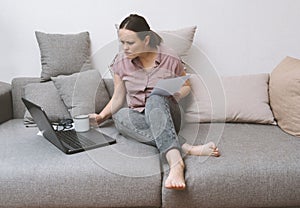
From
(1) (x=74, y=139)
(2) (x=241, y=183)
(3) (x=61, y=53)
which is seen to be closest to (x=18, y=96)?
(3) (x=61, y=53)

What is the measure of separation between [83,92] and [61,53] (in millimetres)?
352

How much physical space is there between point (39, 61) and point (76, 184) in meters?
1.21

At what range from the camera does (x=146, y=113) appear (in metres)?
1.78

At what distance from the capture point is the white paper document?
69.9 inches

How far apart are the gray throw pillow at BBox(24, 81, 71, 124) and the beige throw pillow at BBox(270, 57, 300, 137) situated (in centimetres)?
116

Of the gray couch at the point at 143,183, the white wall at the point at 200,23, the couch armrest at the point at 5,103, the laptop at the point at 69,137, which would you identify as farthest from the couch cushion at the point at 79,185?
the white wall at the point at 200,23

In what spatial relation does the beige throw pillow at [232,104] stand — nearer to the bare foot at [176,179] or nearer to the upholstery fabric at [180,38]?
the upholstery fabric at [180,38]

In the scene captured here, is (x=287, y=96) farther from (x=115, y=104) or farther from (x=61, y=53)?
(x=61, y=53)

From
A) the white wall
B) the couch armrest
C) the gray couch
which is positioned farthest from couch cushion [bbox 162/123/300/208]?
the couch armrest

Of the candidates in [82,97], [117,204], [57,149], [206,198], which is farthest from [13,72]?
[206,198]

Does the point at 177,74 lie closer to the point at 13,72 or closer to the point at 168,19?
the point at 168,19

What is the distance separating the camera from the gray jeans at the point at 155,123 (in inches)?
63.6

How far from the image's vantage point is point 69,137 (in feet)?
6.01

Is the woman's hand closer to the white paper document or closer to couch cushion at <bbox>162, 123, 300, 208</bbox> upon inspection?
the white paper document
